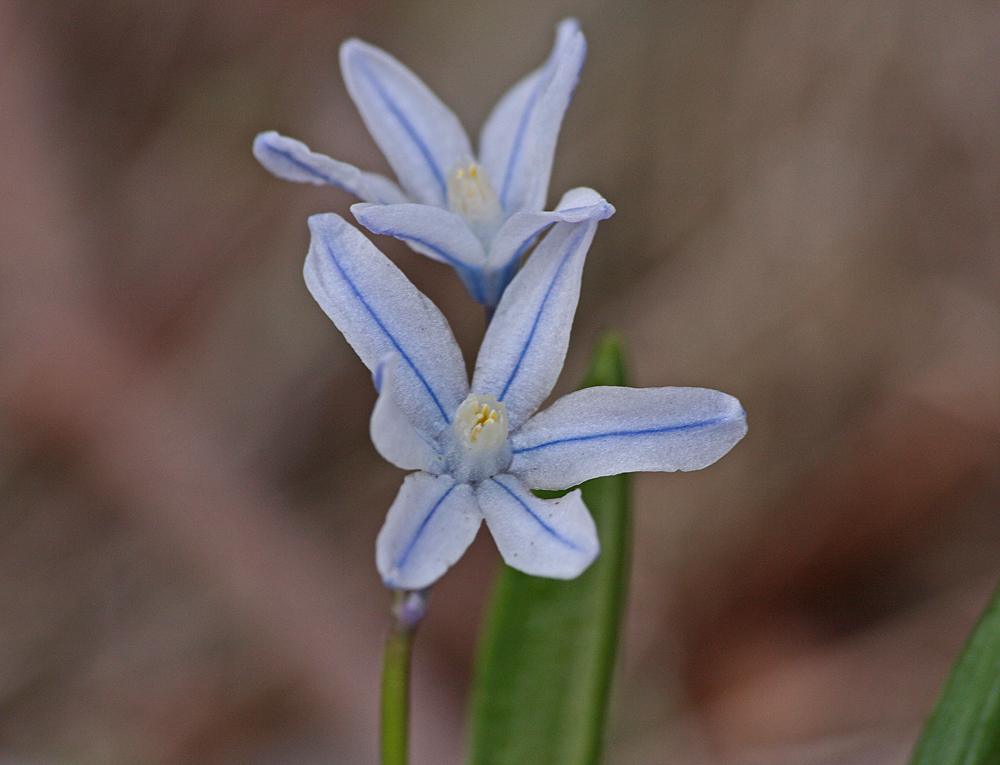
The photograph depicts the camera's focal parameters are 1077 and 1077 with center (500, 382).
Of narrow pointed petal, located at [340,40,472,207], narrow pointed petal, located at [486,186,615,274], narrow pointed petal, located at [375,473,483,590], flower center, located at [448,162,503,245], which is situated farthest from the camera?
narrow pointed petal, located at [340,40,472,207]

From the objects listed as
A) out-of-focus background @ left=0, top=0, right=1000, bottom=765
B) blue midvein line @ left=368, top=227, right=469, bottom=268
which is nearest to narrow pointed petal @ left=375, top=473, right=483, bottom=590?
blue midvein line @ left=368, top=227, right=469, bottom=268

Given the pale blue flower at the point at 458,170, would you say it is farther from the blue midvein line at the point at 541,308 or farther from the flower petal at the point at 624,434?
the flower petal at the point at 624,434

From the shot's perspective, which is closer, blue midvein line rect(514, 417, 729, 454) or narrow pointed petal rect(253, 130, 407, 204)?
blue midvein line rect(514, 417, 729, 454)

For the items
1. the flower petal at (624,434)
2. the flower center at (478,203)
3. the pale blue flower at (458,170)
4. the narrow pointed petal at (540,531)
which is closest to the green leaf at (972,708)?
the flower petal at (624,434)

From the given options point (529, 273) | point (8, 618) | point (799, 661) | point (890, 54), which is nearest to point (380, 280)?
point (529, 273)

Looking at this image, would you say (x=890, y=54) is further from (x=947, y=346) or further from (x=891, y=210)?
(x=947, y=346)

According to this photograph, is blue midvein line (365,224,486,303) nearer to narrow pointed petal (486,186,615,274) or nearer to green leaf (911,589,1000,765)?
narrow pointed petal (486,186,615,274)

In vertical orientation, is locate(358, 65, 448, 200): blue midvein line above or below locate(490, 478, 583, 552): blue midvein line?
above

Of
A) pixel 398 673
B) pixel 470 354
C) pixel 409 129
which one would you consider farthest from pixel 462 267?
pixel 470 354
